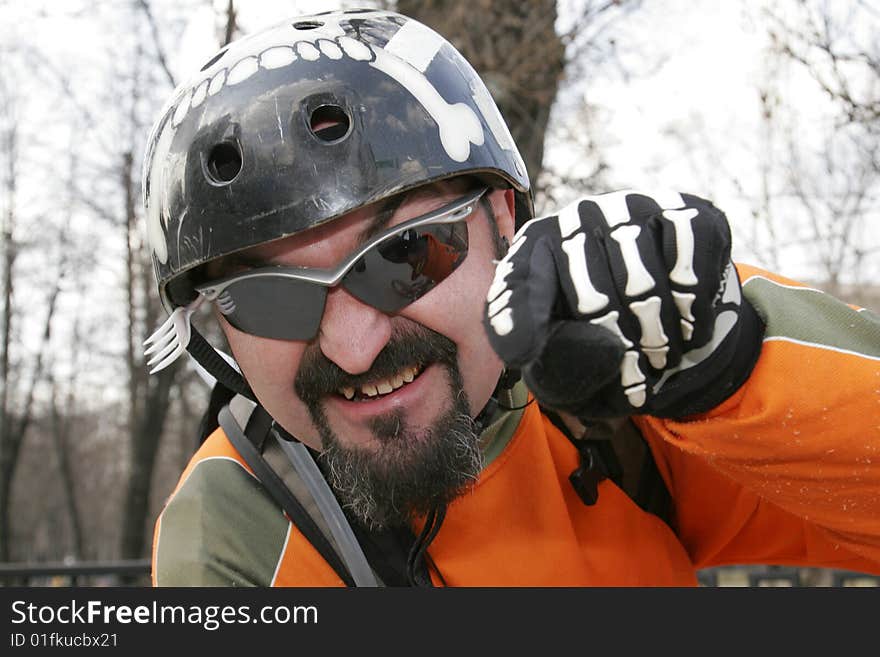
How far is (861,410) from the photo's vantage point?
1.53 m

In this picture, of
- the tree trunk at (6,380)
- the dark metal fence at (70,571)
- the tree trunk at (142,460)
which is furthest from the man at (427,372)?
the tree trunk at (6,380)

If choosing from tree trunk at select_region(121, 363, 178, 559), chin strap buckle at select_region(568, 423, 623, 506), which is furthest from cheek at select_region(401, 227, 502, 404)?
tree trunk at select_region(121, 363, 178, 559)

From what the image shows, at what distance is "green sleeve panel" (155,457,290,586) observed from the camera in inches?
89.7

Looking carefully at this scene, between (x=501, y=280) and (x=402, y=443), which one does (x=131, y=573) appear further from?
(x=501, y=280)

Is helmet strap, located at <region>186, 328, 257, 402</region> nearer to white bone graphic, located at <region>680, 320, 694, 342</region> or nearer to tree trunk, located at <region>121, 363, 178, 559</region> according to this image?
white bone graphic, located at <region>680, 320, 694, 342</region>

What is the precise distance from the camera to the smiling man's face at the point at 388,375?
2.05 metres

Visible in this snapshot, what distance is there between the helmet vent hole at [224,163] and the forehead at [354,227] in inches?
8.3

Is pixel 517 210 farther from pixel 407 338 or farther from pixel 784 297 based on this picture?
pixel 784 297

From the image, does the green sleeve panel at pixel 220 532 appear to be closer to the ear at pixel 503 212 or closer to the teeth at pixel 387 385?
the teeth at pixel 387 385

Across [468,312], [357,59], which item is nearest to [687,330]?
[468,312]

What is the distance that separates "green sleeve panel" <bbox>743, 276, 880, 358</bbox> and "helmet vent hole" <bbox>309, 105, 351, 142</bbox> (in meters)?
1.09

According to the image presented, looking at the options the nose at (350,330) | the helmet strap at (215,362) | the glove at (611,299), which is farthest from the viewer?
the helmet strap at (215,362)

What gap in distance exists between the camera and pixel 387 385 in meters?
2.08

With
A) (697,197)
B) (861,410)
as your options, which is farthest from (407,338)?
(861,410)
